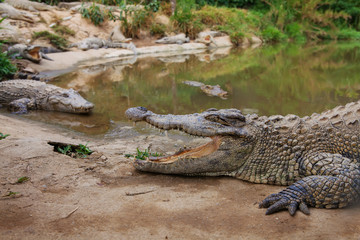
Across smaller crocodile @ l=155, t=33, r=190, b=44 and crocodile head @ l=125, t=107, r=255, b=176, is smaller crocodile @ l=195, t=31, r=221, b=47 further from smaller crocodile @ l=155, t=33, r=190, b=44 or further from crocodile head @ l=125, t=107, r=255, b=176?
crocodile head @ l=125, t=107, r=255, b=176

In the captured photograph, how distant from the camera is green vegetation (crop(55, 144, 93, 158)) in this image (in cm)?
378

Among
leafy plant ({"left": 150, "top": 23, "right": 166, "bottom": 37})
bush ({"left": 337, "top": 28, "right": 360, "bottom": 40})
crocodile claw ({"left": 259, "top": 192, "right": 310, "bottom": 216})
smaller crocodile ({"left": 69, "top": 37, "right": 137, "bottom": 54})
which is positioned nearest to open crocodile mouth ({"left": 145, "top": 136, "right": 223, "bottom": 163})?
crocodile claw ({"left": 259, "top": 192, "right": 310, "bottom": 216})

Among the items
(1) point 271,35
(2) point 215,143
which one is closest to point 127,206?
(2) point 215,143

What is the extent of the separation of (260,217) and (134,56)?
13441 millimetres

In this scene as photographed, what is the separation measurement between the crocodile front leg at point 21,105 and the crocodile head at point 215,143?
4.37m

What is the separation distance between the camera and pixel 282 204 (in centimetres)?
264

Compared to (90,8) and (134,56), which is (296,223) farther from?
(90,8)

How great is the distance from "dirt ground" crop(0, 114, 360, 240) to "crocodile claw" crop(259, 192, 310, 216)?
0.16 feet

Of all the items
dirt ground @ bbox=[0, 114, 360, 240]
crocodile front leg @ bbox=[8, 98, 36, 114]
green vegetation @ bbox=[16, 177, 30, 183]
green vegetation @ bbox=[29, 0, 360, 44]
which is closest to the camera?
dirt ground @ bbox=[0, 114, 360, 240]

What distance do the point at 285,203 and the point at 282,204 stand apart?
0.03 m

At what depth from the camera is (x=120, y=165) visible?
3570 millimetres

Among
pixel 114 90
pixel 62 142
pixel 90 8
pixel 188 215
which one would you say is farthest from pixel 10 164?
pixel 90 8

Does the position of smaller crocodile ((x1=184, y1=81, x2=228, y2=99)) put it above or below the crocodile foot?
below

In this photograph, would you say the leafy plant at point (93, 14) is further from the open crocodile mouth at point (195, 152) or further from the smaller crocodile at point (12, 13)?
the open crocodile mouth at point (195, 152)
